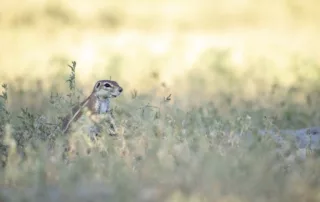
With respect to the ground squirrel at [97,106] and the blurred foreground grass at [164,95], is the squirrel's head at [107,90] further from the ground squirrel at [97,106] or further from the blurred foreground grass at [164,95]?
the blurred foreground grass at [164,95]

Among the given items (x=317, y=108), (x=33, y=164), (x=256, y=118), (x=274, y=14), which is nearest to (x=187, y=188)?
(x=33, y=164)

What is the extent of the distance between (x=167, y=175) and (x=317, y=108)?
3.63 m

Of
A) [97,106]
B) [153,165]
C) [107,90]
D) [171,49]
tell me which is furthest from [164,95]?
[171,49]

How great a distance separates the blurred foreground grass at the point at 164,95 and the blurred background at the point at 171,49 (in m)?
0.03

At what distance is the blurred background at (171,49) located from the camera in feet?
28.3

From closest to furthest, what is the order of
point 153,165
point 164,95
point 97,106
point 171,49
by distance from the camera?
point 153,165
point 97,106
point 164,95
point 171,49

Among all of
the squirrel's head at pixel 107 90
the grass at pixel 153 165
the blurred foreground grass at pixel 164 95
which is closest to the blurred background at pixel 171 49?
the blurred foreground grass at pixel 164 95

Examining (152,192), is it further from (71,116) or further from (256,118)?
(256,118)

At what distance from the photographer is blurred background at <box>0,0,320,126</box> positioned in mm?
8617

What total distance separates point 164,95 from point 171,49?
4.08 meters

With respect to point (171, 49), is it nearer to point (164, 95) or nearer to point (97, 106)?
point (164, 95)

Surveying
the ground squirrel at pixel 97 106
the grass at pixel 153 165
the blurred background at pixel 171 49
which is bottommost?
the grass at pixel 153 165

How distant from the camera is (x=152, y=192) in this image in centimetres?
454

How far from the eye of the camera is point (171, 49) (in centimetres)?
1245
